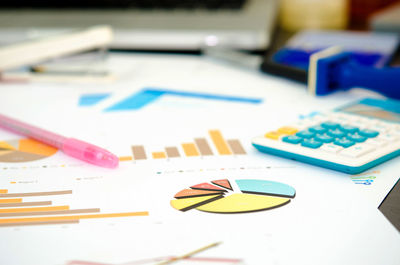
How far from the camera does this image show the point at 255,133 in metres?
0.48

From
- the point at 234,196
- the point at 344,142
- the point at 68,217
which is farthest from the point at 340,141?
the point at 68,217

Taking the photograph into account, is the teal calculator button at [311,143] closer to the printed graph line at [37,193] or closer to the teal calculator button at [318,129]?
the teal calculator button at [318,129]

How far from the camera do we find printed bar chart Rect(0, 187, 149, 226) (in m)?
0.33

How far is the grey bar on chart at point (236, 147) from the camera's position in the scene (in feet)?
1.43

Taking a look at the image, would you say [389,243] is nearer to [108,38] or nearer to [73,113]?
[73,113]

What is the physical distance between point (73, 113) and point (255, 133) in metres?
0.20

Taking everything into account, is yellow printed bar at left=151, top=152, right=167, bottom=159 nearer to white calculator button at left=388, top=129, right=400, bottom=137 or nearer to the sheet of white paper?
the sheet of white paper

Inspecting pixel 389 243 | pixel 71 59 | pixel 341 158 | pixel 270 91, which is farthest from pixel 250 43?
pixel 389 243

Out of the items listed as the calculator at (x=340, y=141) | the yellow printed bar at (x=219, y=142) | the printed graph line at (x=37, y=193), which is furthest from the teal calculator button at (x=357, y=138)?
the printed graph line at (x=37, y=193)

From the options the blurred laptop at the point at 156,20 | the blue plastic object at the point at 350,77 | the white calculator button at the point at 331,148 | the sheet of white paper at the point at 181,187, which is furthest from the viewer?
the blurred laptop at the point at 156,20

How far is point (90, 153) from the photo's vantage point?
16.1 inches

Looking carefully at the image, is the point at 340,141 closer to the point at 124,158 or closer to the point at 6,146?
the point at 124,158

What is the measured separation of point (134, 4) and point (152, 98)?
1.06 ft

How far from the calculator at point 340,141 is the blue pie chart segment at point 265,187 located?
0.15 ft
